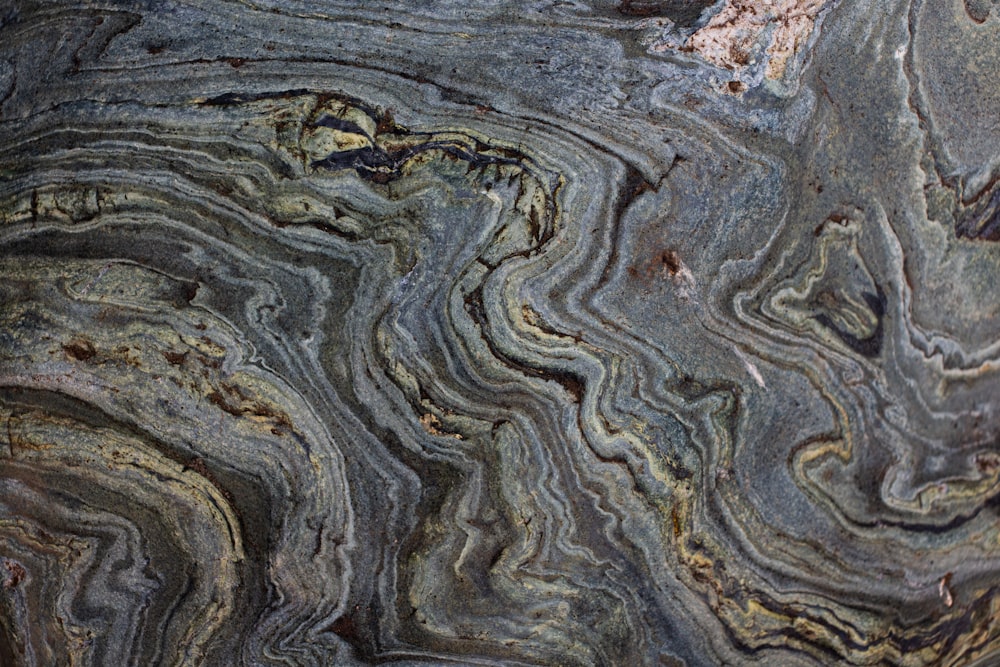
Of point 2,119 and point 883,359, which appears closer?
point 883,359

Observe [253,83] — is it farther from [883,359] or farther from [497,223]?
[883,359]

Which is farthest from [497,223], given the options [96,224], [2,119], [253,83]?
[2,119]

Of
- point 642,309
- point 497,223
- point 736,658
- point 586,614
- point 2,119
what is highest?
point 2,119

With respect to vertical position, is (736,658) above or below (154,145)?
below

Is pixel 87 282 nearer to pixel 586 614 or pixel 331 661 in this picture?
pixel 331 661

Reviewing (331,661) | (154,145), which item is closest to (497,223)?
(154,145)

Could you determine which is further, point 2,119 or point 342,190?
point 2,119
